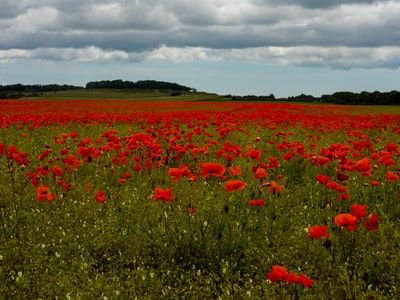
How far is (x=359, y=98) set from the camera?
227ft

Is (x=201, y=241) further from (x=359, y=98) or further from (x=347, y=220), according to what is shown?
(x=359, y=98)

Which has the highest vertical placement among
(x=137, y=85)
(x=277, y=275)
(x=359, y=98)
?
(x=137, y=85)

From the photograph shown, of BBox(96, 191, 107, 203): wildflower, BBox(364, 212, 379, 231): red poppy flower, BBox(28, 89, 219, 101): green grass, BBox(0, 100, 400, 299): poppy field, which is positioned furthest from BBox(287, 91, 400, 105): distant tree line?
BBox(364, 212, 379, 231): red poppy flower

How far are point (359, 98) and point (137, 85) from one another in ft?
245

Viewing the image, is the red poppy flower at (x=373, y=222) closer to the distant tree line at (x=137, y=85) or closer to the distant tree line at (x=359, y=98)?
the distant tree line at (x=359, y=98)

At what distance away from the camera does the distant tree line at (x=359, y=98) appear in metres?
64.9

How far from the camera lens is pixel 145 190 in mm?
6527

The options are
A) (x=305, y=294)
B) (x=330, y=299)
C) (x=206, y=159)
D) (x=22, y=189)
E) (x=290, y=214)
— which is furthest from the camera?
(x=206, y=159)

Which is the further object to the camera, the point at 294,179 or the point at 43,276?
the point at 294,179

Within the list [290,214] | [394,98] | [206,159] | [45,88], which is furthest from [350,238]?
[45,88]

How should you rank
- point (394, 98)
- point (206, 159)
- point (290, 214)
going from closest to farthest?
point (290, 214) < point (206, 159) < point (394, 98)

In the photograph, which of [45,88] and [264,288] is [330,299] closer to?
[264,288]

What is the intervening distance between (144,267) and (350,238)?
2.41 m

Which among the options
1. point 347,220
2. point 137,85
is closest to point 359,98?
point 347,220
